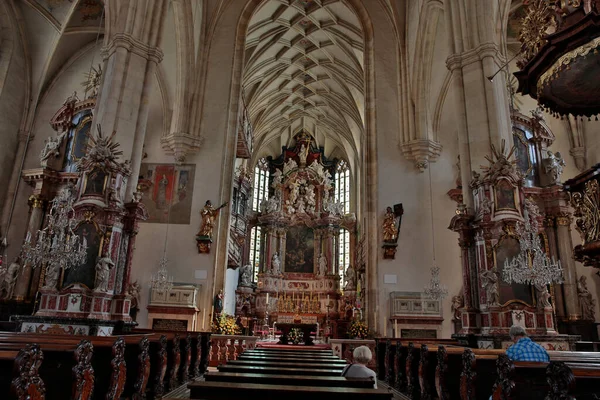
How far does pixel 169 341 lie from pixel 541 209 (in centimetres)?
1305

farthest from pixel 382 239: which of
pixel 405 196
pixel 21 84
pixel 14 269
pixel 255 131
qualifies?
pixel 255 131

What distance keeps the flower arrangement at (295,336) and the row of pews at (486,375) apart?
15.6 m

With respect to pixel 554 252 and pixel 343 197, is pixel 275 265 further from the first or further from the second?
pixel 554 252

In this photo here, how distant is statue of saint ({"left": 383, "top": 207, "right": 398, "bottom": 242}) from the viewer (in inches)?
598

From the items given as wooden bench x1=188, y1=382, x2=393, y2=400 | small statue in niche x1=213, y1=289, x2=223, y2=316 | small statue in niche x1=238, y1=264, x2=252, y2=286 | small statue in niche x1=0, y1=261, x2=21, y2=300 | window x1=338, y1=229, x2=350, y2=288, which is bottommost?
wooden bench x1=188, y1=382, x2=393, y2=400

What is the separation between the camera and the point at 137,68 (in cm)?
1084

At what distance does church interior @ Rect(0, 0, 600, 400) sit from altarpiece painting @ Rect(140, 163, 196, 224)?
0.25ft

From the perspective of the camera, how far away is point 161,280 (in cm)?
1396

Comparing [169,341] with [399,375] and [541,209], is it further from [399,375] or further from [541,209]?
[541,209]

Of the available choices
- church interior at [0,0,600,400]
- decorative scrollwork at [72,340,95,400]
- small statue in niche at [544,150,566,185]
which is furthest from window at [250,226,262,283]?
decorative scrollwork at [72,340,95,400]

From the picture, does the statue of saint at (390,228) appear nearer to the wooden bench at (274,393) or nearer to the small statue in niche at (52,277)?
the small statue in niche at (52,277)

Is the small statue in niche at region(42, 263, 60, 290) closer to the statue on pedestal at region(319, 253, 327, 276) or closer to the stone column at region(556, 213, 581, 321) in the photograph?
the stone column at region(556, 213, 581, 321)

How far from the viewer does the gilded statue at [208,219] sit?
49.4 feet

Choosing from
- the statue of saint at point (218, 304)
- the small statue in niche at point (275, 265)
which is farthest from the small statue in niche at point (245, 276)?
the statue of saint at point (218, 304)
